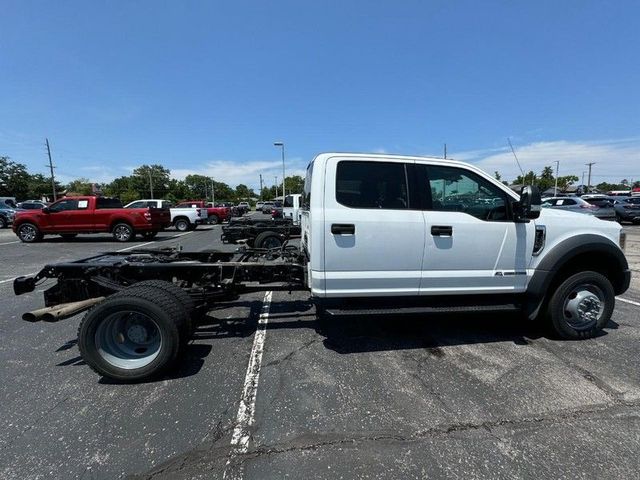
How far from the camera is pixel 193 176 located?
141m

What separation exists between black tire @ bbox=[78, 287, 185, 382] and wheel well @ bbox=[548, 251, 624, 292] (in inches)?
166

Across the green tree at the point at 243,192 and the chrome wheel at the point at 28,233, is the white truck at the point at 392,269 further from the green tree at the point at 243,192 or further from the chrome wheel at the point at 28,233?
the green tree at the point at 243,192

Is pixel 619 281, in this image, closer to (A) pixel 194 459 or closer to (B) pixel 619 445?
(B) pixel 619 445

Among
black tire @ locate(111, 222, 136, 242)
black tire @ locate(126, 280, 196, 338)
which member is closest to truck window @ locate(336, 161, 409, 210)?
black tire @ locate(126, 280, 196, 338)

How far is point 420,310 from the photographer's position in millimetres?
3586

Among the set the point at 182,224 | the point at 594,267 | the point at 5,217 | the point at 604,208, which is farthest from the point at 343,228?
the point at 5,217

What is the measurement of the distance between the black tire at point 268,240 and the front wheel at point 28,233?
36.0ft

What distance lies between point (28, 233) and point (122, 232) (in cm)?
379

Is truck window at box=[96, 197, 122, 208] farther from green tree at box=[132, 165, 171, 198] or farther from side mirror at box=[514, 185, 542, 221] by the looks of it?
green tree at box=[132, 165, 171, 198]

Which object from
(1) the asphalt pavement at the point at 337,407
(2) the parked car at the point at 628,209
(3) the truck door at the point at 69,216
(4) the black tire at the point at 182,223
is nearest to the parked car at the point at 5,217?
(4) the black tire at the point at 182,223

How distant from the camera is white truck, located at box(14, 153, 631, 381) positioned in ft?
10.8

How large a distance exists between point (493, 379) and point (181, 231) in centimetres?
2055

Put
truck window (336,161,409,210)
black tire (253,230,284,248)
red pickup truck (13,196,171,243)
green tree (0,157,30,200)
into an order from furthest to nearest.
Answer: green tree (0,157,30,200) < red pickup truck (13,196,171,243) < black tire (253,230,284,248) < truck window (336,161,409,210)

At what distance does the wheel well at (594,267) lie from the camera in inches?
156
